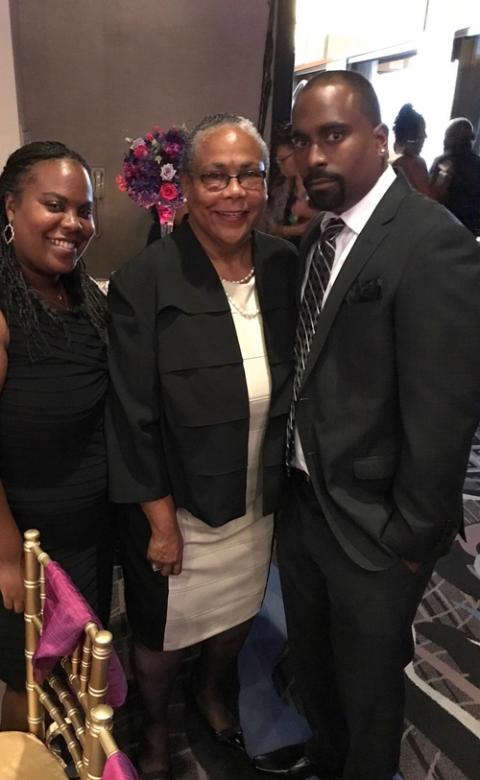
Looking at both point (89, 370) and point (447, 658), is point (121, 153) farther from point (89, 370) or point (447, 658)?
point (447, 658)

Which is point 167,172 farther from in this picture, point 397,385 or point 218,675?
point 218,675

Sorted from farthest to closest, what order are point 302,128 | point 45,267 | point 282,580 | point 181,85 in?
1. point 181,85
2. point 282,580
3. point 45,267
4. point 302,128

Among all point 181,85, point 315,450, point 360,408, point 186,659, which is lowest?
point 186,659

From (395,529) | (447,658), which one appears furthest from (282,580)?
(447,658)

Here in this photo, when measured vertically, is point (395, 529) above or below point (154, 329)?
below

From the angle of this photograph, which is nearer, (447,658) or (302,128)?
(302,128)

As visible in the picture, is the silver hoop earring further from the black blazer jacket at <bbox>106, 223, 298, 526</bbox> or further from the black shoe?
the black shoe

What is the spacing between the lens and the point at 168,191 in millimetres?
2492

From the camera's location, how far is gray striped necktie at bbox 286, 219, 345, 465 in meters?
1.23

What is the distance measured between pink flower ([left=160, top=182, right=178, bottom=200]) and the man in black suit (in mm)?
1270

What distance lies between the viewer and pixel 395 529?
1204 mm

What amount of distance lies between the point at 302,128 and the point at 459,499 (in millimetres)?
803

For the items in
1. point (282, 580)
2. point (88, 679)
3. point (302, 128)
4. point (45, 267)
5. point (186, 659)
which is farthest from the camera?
point (186, 659)

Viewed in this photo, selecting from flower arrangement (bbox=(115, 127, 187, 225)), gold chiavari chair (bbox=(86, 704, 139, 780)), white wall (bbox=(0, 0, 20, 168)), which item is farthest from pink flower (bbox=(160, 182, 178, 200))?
gold chiavari chair (bbox=(86, 704, 139, 780))
